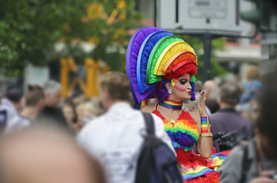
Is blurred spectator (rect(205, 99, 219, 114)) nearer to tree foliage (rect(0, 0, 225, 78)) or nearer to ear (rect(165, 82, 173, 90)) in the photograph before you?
ear (rect(165, 82, 173, 90))

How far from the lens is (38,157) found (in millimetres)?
2238

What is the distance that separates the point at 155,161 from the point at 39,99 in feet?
11.4

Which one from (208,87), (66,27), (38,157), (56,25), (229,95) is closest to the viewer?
(38,157)

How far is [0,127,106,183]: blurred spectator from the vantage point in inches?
88.0

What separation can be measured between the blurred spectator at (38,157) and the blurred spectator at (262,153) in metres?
0.91

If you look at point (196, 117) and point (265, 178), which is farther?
point (196, 117)

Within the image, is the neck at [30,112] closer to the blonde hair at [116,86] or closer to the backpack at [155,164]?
the blonde hair at [116,86]

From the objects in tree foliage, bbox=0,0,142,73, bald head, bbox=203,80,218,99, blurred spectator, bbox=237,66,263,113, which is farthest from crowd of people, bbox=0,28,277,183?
tree foliage, bbox=0,0,142,73

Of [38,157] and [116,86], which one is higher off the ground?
[116,86]

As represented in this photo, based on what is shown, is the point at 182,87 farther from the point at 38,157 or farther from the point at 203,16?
the point at 203,16

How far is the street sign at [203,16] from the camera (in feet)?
22.3

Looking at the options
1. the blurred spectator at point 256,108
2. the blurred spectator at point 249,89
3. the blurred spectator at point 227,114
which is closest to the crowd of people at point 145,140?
the blurred spectator at point 256,108

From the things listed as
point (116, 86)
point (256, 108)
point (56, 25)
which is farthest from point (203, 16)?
point (256, 108)

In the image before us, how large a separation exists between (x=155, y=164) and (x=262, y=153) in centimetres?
62
